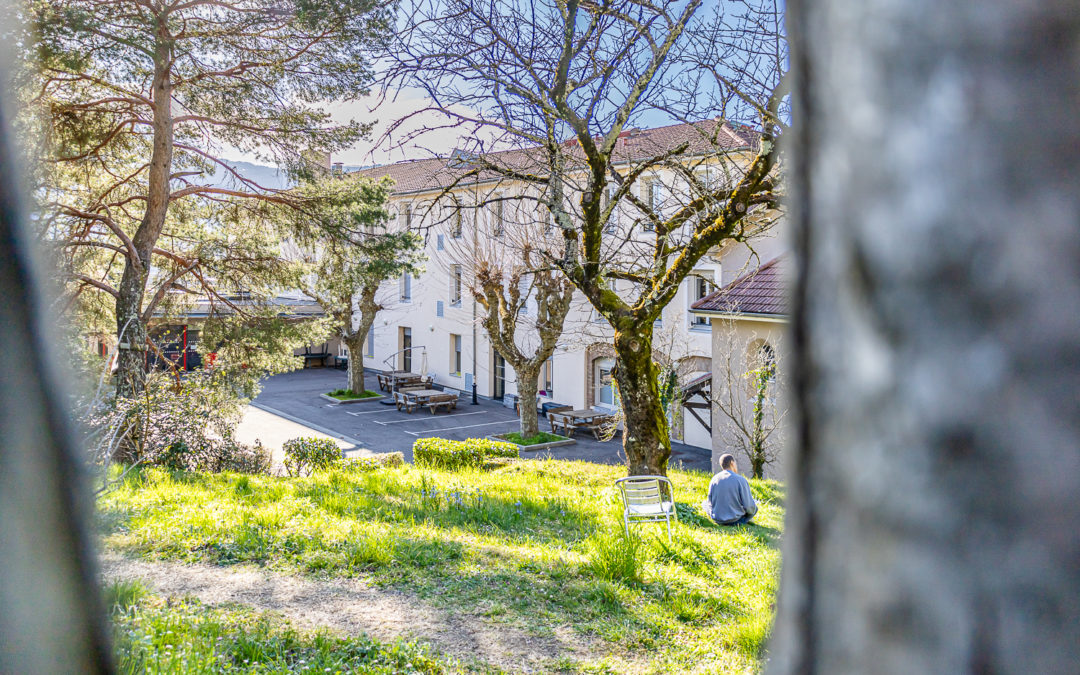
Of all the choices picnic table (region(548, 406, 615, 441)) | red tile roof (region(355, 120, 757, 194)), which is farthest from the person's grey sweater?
picnic table (region(548, 406, 615, 441))

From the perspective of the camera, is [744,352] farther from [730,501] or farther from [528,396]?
[528,396]

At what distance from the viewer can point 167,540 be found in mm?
7207

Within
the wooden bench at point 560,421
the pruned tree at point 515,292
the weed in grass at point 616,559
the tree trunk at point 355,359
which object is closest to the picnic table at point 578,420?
the wooden bench at point 560,421

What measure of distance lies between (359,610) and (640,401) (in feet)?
20.0

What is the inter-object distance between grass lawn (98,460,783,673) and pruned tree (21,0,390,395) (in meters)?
5.15

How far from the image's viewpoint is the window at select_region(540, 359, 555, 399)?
30656 mm

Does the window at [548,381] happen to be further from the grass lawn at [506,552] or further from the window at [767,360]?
the grass lawn at [506,552]

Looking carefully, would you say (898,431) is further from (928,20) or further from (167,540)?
(167,540)

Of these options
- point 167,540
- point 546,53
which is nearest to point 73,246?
point 167,540

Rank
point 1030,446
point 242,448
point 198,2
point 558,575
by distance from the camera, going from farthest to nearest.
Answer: point 242,448
point 198,2
point 558,575
point 1030,446

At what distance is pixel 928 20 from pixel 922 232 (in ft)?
0.22

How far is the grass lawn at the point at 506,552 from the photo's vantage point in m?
5.67

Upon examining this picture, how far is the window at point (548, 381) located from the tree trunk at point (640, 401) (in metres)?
19.3

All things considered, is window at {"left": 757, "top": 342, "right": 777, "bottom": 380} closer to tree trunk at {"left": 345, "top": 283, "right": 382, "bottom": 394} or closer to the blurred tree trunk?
the blurred tree trunk
